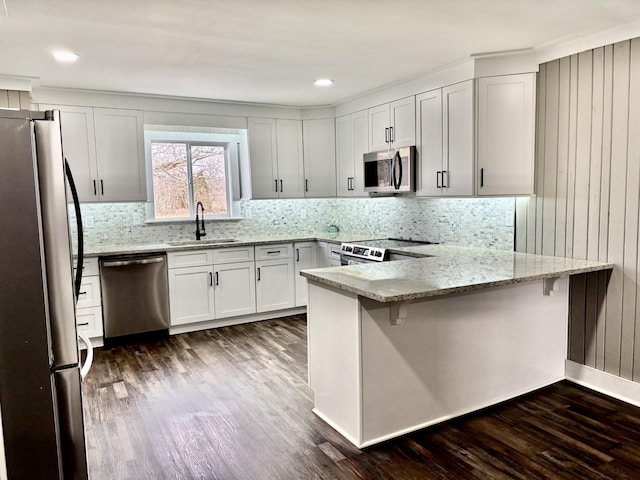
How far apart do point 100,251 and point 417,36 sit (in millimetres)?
3307

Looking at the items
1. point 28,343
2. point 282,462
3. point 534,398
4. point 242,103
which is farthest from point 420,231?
point 28,343

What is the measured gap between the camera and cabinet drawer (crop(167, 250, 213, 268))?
183 inches

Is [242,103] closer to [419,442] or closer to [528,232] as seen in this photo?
[528,232]

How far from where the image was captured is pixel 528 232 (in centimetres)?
363

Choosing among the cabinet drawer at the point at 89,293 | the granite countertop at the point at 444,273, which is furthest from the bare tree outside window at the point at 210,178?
the granite countertop at the point at 444,273

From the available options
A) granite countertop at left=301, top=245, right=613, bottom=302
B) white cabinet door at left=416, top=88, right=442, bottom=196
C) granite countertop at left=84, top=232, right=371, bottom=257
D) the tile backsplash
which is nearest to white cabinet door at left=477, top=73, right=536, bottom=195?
the tile backsplash

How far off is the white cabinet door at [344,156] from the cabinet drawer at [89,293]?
8.96 ft

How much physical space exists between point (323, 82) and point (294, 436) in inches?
120

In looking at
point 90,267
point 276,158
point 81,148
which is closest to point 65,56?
point 81,148

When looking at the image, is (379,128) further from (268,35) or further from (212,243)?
(212,243)

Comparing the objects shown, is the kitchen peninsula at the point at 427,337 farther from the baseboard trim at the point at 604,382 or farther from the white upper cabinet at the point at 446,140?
the white upper cabinet at the point at 446,140

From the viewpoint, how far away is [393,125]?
4.51 m

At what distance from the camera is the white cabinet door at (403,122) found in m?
4.26

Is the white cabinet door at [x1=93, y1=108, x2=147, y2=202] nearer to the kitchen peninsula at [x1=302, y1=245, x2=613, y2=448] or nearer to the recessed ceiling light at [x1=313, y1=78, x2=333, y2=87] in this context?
the recessed ceiling light at [x1=313, y1=78, x2=333, y2=87]
